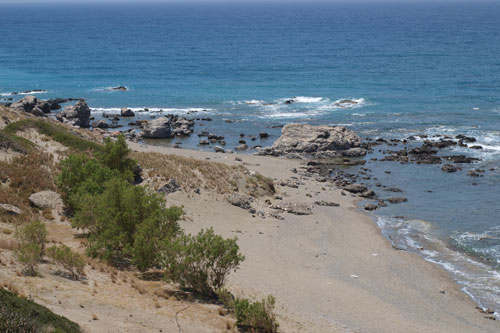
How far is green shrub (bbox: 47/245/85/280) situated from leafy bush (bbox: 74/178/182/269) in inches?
74.1

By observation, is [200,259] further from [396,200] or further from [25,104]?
[25,104]

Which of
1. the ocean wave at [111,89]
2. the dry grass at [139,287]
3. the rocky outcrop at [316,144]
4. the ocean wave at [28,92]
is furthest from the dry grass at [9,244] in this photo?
the ocean wave at [111,89]

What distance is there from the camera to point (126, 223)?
24.4 metres

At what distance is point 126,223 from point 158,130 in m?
41.4

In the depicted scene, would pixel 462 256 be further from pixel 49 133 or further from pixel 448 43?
pixel 448 43

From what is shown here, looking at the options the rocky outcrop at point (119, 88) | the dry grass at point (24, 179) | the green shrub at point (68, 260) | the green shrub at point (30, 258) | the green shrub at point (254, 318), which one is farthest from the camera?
the rocky outcrop at point (119, 88)

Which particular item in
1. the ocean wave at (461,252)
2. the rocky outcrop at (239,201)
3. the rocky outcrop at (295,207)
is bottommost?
the ocean wave at (461,252)

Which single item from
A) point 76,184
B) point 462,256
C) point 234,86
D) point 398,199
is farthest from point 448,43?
point 76,184

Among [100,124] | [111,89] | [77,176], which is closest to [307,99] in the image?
[100,124]

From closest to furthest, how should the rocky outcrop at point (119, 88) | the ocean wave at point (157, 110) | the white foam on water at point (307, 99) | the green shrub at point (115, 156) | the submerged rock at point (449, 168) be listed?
the green shrub at point (115, 156)
the submerged rock at point (449, 168)
the ocean wave at point (157, 110)
the white foam on water at point (307, 99)
the rocky outcrop at point (119, 88)

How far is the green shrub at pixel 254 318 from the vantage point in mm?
18812

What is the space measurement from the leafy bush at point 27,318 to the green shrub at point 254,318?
18.3 ft

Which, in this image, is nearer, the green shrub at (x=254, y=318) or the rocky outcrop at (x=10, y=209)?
the green shrub at (x=254, y=318)

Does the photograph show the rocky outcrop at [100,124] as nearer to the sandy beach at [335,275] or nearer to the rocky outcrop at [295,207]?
the sandy beach at [335,275]
